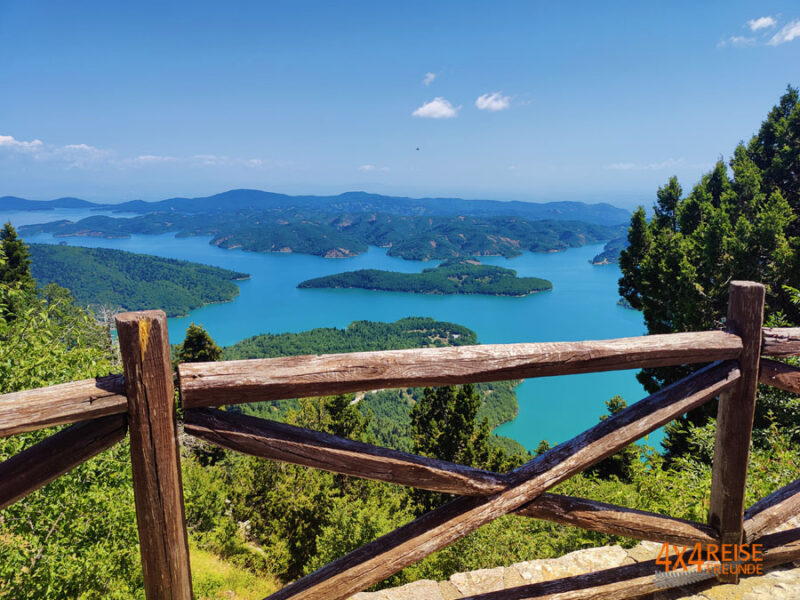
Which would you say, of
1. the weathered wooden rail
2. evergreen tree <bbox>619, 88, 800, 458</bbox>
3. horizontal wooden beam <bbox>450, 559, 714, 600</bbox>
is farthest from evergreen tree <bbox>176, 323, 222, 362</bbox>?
the weathered wooden rail

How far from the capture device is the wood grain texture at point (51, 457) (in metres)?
1.14

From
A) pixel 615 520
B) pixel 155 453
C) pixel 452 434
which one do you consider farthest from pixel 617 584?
pixel 452 434

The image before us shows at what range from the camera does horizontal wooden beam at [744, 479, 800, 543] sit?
2.06m

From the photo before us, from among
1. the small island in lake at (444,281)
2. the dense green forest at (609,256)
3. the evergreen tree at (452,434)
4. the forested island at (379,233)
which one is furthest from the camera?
the forested island at (379,233)

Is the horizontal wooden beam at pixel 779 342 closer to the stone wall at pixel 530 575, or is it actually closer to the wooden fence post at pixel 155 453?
the stone wall at pixel 530 575

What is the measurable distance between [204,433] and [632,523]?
1673 mm

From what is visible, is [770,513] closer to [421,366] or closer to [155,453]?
[421,366]

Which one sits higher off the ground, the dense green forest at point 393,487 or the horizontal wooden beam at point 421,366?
the horizontal wooden beam at point 421,366

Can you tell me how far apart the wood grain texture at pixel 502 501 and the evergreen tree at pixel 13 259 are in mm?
21077

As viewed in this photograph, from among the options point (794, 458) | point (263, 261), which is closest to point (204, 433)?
point (794, 458)

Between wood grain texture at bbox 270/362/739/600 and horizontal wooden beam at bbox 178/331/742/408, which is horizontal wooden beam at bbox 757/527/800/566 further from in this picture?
horizontal wooden beam at bbox 178/331/742/408

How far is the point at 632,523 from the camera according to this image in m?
1.89

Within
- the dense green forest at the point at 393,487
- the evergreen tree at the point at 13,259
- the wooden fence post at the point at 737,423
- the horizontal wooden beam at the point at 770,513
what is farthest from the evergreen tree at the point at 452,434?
the evergreen tree at the point at 13,259

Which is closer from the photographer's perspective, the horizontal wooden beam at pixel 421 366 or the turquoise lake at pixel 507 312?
the horizontal wooden beam at pixel 421 366
